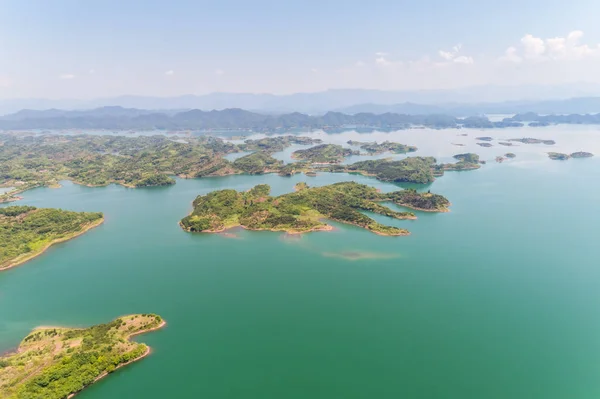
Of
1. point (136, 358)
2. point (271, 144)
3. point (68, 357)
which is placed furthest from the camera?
point (271, 144)

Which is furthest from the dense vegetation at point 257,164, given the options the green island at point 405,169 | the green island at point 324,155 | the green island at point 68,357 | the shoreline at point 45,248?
the green island at point 68,357

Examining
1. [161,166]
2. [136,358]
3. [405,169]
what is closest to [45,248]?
[136,358]

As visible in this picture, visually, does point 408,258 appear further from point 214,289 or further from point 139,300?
point 139,300

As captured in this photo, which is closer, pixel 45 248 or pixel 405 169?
pixel 45 248

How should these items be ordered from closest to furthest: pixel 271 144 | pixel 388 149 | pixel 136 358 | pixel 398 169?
1. pixel 136 358
2. pixel 398 169
3. pixel 388 149
4. pixel 271 144

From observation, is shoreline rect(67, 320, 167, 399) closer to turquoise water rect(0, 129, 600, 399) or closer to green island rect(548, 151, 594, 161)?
turquoise water rect(0, 129, 600, 399)

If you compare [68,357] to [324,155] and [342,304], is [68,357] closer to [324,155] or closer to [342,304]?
[342,304]
